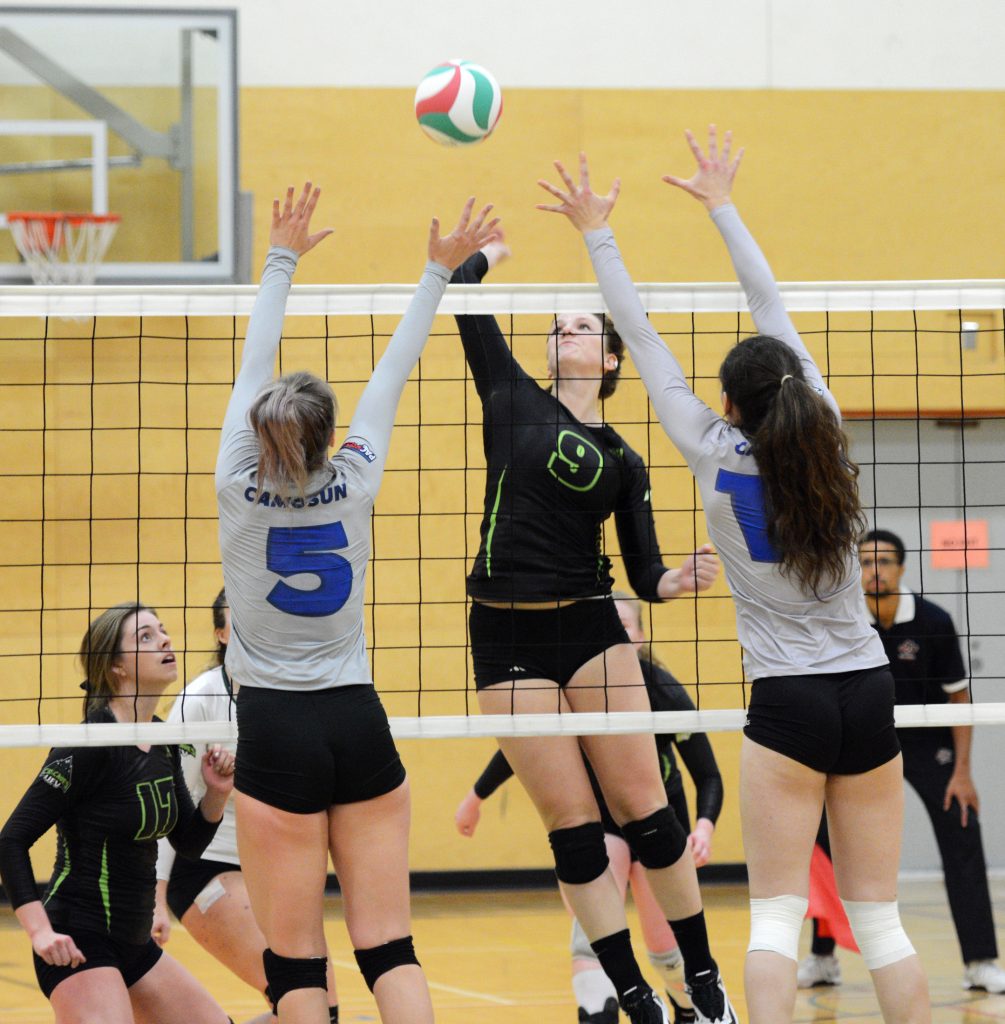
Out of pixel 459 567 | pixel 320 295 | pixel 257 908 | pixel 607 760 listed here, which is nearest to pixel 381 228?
pixel 459 567

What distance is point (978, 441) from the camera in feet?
30.3

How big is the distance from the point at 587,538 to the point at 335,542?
→ 1047 mm

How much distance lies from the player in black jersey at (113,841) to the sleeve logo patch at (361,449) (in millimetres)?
1188

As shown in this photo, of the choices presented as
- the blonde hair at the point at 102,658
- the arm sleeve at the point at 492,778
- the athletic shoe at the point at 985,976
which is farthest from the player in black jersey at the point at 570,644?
the athletic shoe at the point at 985,976

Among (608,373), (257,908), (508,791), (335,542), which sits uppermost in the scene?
(608,373)

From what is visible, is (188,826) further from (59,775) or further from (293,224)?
(293,224)

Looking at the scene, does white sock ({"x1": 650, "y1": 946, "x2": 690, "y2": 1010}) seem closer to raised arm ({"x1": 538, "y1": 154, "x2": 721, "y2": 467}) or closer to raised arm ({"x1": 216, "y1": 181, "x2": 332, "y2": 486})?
raised arm ({"x1": 538, "y1": 154, "x2": 721, "y2": 467})

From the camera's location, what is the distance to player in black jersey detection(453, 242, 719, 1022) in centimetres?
406

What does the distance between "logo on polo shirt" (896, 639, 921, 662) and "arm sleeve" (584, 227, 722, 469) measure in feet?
9.94

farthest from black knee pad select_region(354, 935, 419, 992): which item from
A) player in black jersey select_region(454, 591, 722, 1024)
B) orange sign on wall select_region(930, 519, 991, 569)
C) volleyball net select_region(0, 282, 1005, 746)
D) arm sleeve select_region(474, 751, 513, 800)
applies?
orange sign on wall select_region(930, 519, 991, 569)

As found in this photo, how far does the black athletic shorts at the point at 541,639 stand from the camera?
4.12m

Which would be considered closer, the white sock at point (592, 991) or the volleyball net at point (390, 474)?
the white sock at point (592, 991)

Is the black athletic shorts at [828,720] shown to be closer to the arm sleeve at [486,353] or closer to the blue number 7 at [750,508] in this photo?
the blue number 7 at [750,508]

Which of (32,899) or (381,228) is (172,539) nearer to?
(381,228)
